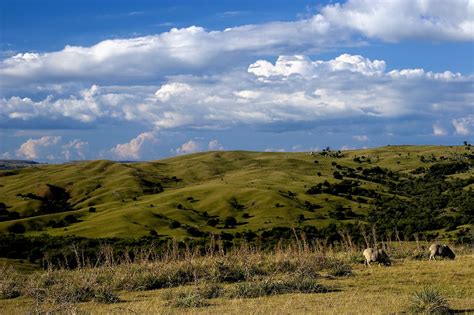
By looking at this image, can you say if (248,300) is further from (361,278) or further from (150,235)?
(150,235)

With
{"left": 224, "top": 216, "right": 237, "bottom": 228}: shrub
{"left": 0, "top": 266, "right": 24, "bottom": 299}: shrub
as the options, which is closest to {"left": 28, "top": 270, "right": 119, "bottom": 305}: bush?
{"left": 0, "top": 266, "right": 24, "bottom": 299}: shrub

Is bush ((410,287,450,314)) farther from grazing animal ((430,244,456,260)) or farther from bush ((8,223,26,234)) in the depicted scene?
bush ((8,223,26,234))

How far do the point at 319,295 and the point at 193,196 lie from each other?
110 metres

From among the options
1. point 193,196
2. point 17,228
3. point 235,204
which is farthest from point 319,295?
point 193,196

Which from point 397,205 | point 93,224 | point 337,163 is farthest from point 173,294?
point 337,163

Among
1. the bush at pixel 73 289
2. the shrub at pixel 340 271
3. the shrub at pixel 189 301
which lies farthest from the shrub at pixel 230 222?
the shrub at pixel 189 301

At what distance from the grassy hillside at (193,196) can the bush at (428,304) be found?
76898 millimetres

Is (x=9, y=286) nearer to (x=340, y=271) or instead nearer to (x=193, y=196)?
(x=340, y=271)

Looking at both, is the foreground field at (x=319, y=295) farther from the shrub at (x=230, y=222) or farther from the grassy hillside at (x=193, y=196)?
the shrub at (x=230, y=222)

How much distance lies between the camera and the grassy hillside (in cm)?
10469

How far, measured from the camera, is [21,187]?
6422 inches

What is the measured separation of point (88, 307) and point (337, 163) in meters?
168

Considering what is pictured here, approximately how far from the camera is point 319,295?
75.7 feet

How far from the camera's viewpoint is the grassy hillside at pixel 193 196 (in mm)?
104688
